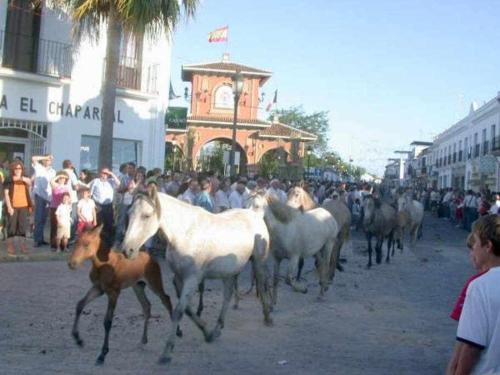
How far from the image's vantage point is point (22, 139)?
1852 cm

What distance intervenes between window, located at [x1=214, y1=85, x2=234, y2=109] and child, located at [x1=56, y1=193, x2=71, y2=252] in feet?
113

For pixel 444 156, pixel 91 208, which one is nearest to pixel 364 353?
pixel 91 208

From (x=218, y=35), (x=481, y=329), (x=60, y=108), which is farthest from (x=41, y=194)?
(x=218, y=35)

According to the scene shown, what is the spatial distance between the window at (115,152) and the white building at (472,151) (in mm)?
20526

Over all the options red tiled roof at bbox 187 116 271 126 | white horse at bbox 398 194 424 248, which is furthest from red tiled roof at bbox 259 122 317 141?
white horse at bbox 398 194 424 248

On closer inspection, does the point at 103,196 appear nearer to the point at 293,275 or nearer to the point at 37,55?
the point at 293,275

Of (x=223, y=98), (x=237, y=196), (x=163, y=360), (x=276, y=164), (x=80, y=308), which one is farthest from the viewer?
(x=223, y=98)

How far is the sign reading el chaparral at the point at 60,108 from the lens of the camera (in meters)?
17.5

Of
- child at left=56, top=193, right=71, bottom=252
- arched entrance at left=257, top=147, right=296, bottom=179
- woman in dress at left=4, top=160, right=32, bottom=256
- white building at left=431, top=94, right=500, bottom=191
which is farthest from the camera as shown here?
white building at left=431, top=94, right=500, bottom=191

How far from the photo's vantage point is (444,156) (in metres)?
67.7

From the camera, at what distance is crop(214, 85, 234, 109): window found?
4741 cm

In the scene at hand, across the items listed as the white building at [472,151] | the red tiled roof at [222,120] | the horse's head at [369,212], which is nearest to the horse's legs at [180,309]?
the horse's head at [369,212]

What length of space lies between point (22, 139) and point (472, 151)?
41966mm

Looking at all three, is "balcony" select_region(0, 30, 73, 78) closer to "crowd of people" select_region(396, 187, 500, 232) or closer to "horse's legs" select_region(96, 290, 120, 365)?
"crowd of people" select_region(396, 187, 500, 232)
